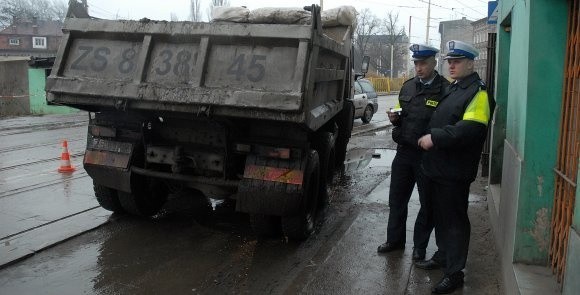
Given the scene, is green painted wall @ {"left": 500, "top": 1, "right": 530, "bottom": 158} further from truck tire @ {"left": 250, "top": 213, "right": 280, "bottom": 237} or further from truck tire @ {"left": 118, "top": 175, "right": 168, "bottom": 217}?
truck tire @ {"left": 118, "top": 175, "right": 168, "bottom": 217}

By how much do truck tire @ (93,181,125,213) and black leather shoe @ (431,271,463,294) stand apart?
3.59 metres

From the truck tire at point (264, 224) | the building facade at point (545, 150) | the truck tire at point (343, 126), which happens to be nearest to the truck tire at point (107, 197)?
the truck tire at point (264, 224)

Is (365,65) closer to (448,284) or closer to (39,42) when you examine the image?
(448,284)

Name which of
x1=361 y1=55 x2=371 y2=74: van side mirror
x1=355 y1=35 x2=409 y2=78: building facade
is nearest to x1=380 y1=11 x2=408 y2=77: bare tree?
x1=355 y1=35 x2=409 y2=78: building facade

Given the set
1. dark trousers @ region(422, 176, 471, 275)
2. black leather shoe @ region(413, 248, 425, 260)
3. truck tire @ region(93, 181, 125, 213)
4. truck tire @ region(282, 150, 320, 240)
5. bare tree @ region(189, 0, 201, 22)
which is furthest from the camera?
bare tree @ region(189, 0, 201, 22)

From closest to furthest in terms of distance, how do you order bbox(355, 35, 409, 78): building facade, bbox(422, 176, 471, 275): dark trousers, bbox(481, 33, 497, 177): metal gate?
bbox(422, 176, 471, 275): dark trousers → bbox(481, 33, 497, 177): metal gate → bbox(355, 35, 409, 78): building facade

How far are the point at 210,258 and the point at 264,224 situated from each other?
0.65m

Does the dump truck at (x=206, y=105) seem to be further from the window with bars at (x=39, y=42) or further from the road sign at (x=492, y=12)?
the window with bars at (x=39, y=42)

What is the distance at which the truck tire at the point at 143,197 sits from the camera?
5.40m

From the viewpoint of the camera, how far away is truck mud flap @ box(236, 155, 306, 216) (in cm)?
455

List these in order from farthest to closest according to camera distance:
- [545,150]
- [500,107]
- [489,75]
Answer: [489,75] → [500,107] → [545,150]

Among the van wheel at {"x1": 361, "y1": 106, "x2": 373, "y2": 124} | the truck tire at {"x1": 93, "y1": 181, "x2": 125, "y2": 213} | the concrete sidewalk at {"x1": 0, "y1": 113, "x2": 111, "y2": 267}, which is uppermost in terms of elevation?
the van wheel at {"x1": 361, "y1": 106, "x2": 373, "y2": 124}

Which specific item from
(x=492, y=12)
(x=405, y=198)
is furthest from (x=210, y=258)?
(x=492, y=12)

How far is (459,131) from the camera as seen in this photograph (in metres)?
3.64
